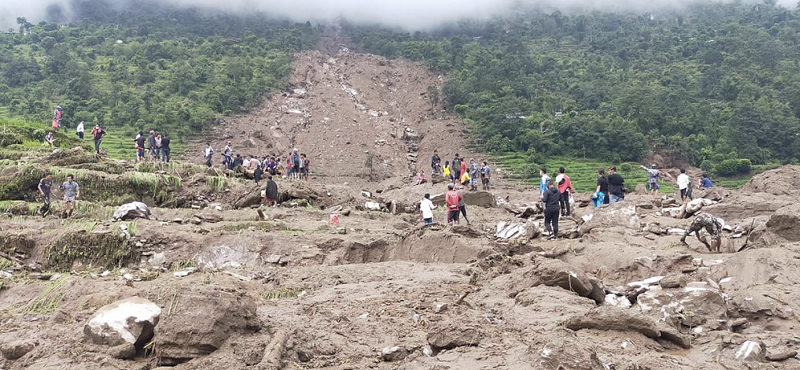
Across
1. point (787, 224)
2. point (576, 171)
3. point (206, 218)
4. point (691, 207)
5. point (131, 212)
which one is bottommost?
point (576, 171)

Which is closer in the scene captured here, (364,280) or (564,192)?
(364,280)

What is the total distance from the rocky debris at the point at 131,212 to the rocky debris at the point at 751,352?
1198cm

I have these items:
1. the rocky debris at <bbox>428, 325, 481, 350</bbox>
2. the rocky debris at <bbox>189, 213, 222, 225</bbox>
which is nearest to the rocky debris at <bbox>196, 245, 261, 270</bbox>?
the rocky debris at <bbox>189, 213, 222, 225</bbox>

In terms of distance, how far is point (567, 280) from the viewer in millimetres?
8047

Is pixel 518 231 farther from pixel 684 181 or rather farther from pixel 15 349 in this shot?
pixel 15 349

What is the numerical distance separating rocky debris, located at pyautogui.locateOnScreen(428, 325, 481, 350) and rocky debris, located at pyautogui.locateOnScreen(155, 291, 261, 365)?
196cm

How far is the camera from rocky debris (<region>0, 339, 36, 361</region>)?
646 centimetres

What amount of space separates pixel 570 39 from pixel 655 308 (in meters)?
64.8

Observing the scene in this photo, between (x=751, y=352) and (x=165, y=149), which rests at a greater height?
(x=751, y=352)

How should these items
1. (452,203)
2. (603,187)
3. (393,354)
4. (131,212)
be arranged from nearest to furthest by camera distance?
(393,354), (131,212), (452,203), (603,187)

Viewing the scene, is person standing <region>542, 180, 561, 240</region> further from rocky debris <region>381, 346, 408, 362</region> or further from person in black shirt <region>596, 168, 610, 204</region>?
rocky debris <region>381, 346, 408, 362</region>

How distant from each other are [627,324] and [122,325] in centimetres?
500

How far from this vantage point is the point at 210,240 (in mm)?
12711

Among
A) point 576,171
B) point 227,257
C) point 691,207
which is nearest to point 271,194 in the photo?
point 227,257
